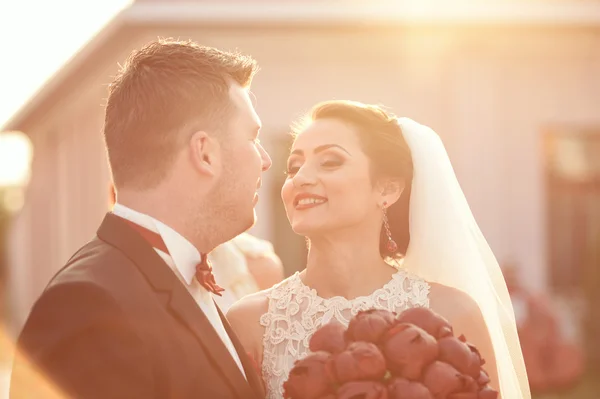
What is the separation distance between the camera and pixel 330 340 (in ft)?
7.36

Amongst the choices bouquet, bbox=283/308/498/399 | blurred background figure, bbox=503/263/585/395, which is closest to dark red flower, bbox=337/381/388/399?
bouquet, bbox=283/308/498/399

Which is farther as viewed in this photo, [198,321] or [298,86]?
[298,86]

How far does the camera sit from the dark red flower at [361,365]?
6.91ft

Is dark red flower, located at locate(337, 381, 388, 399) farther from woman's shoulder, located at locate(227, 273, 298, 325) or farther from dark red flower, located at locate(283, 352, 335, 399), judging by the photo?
woman's shoulder, located at locate(227, 273, 298, 325)

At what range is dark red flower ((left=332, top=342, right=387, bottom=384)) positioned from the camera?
2107 millimetres

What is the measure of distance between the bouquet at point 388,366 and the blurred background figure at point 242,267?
7.46ft

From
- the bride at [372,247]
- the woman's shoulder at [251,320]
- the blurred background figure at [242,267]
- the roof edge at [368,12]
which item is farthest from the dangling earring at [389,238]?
the roof edge at [368,12]

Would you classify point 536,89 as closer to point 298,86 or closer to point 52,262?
point 298,86

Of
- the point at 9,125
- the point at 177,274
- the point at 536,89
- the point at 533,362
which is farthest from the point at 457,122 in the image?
the point at 177,274

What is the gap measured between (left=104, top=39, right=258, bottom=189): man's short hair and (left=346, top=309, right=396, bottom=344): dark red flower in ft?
2.25

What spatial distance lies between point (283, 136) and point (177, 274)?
31.2ft

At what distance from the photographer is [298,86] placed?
12016 millimetres

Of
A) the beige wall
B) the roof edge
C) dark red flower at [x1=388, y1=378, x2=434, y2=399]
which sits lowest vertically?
dark red flower at [x1=388, y1=378, x2=434, y2=399]

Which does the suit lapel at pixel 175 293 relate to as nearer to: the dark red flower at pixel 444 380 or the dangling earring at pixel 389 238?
the dark red flower at pixel 444 380
